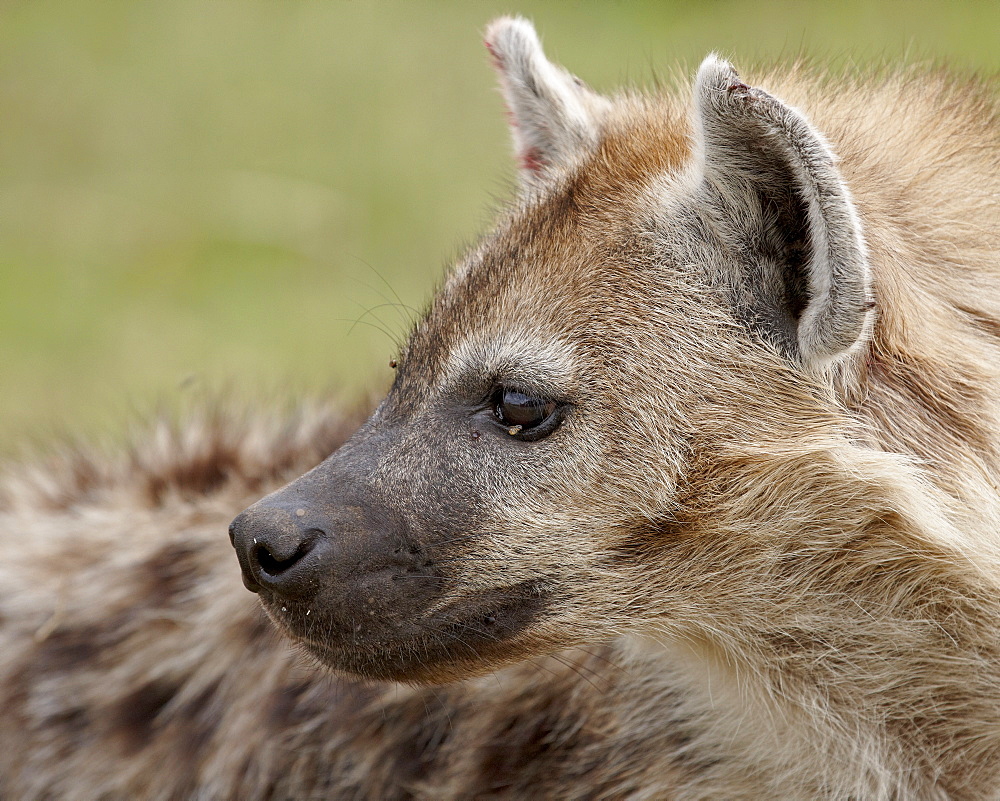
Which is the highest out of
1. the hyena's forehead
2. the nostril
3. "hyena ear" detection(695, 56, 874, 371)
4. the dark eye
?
"hyena ear" detection(695, 56, 874, 371)

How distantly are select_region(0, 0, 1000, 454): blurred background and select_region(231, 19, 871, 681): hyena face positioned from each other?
12.6 feet

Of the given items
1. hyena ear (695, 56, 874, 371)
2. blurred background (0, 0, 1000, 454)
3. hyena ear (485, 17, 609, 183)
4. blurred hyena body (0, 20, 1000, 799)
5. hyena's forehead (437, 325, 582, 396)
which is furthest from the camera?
blurred background (0, 0, 1000, 454)

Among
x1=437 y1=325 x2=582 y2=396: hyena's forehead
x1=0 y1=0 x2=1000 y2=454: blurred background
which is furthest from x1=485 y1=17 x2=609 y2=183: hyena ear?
x1=0 y1=0 x2=1000 y2=454: blurred background

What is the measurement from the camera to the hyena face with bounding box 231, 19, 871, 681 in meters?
2.76

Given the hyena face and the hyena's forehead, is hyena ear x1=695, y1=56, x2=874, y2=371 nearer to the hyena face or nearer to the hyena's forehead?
the hyena face

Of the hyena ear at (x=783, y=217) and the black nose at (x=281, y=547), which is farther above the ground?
the hyena ear at (x=783, y=217)

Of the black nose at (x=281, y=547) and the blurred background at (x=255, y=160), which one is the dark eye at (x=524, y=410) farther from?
the blurred background at (x=255, y=160)

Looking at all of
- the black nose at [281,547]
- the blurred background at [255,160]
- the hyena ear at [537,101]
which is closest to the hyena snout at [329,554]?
the black nose at [281,547]

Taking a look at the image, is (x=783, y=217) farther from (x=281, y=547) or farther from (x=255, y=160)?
(x=255, y=160)

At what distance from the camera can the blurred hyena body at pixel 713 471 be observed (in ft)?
8.91

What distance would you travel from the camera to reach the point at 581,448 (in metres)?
2.80

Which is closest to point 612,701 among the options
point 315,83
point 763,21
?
point 763,21

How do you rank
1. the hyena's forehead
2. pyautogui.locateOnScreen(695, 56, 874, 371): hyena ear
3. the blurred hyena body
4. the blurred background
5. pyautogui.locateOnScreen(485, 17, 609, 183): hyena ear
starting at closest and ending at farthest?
pyautogui.locateOnScreen(695, 56, 874, 371): hyena ear
the blurred hyena body
the hyena's forehead
pyautogui.locateOnScreen(485, 17, 609, 183): hyena ear
the blurred background

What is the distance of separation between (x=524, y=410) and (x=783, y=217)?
0.68 metres
